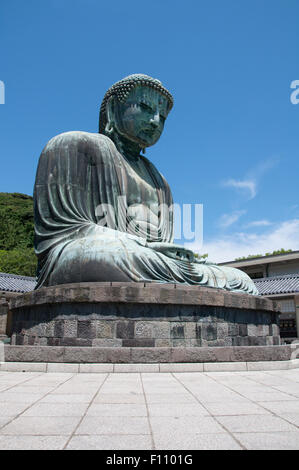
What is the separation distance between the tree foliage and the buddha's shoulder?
16975 millimetres

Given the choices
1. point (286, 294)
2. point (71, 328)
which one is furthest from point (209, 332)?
point (286, 294)

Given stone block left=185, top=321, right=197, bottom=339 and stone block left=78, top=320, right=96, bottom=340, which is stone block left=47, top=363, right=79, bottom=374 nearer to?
stone block left=78, top=320, right=96, bottom=340

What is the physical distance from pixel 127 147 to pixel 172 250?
111 inches

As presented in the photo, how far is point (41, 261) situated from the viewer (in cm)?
648

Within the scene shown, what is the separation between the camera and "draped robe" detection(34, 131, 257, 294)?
209 inches

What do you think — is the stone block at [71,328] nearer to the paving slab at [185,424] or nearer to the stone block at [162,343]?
the stone block at [162,343]

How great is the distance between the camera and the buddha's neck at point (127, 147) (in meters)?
7.61

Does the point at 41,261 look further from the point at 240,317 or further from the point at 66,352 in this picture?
the point at 240,317

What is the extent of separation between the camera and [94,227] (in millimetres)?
5922

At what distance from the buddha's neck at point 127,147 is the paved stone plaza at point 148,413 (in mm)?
4946

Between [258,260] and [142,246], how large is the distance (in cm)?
1889

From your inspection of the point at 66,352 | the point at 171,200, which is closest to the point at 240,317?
the point at 66,352

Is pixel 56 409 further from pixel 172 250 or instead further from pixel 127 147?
pixel 127 147

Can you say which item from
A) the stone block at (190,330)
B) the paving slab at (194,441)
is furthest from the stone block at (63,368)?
the paving slab at (194,441)
